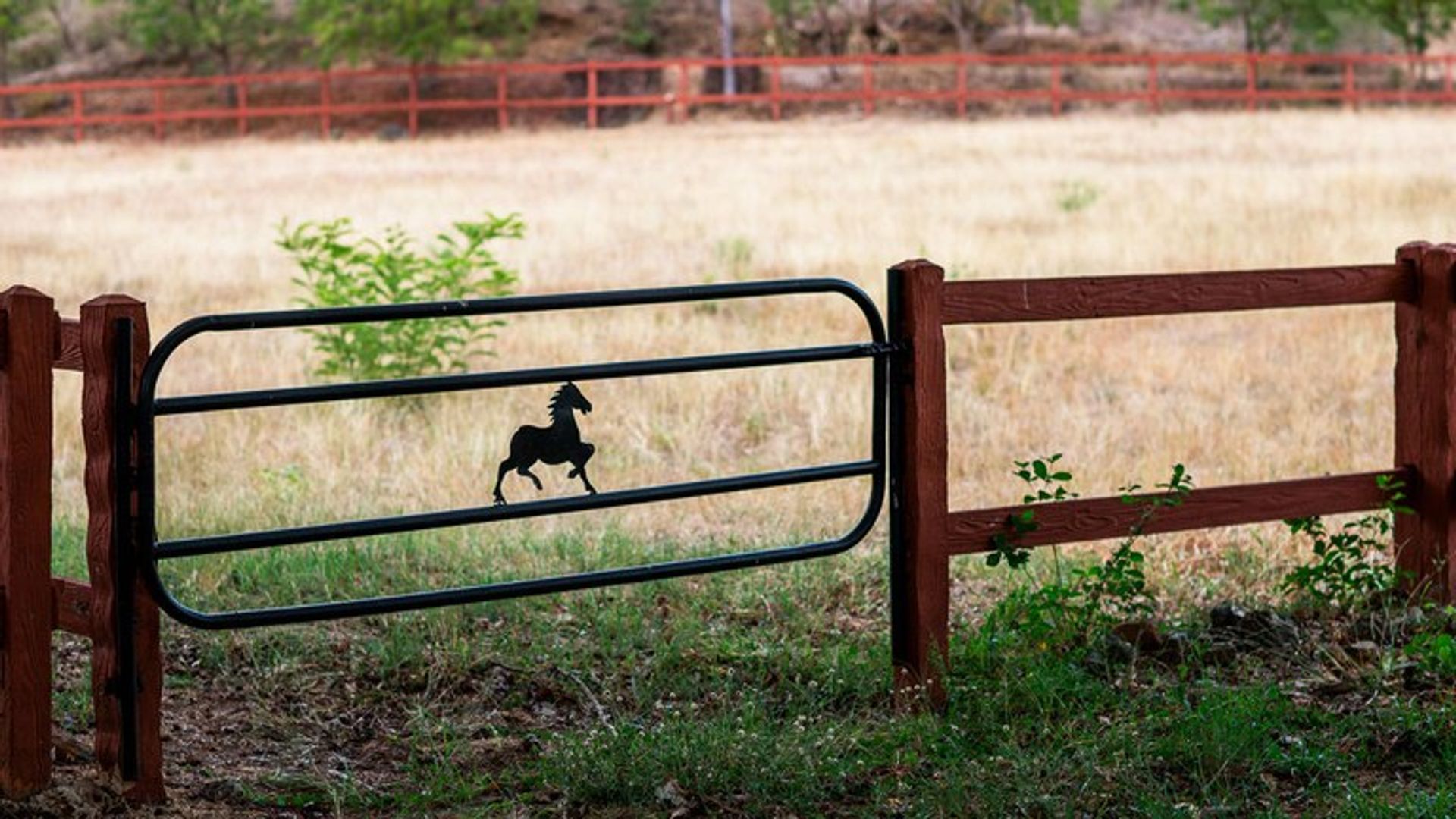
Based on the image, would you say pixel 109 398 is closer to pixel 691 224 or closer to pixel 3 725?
pixel 3 725

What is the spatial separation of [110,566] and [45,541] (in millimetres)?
184

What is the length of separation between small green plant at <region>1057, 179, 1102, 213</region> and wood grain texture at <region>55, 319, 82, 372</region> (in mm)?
17896

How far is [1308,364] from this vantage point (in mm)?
13914

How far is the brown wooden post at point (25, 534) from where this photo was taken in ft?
16.6

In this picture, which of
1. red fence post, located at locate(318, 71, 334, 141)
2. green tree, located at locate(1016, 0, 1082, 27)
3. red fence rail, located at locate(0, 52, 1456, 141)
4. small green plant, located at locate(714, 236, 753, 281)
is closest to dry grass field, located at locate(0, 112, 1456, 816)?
small green plant, located at locate(714, 236, 753, 281)

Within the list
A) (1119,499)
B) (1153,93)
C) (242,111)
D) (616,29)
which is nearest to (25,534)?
(1119,499)

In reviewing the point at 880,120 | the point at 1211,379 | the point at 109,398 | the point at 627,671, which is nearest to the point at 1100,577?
the point at 627,671

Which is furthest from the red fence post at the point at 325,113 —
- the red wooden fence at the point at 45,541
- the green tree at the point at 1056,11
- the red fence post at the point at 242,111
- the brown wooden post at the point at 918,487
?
the red wooden fence at the point at 45,541

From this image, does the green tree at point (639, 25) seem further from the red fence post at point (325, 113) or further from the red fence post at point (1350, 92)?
the red fence post at point (1350, 92)

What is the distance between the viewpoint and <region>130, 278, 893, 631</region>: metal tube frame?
16.7 ft

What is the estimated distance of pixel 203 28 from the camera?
51000mm

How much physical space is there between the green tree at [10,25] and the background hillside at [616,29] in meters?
0.07

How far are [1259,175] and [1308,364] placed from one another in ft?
37.8

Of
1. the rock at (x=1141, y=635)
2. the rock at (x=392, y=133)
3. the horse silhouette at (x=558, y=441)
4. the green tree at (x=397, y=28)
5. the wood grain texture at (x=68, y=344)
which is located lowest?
the rock at (x=1141, y=635)
